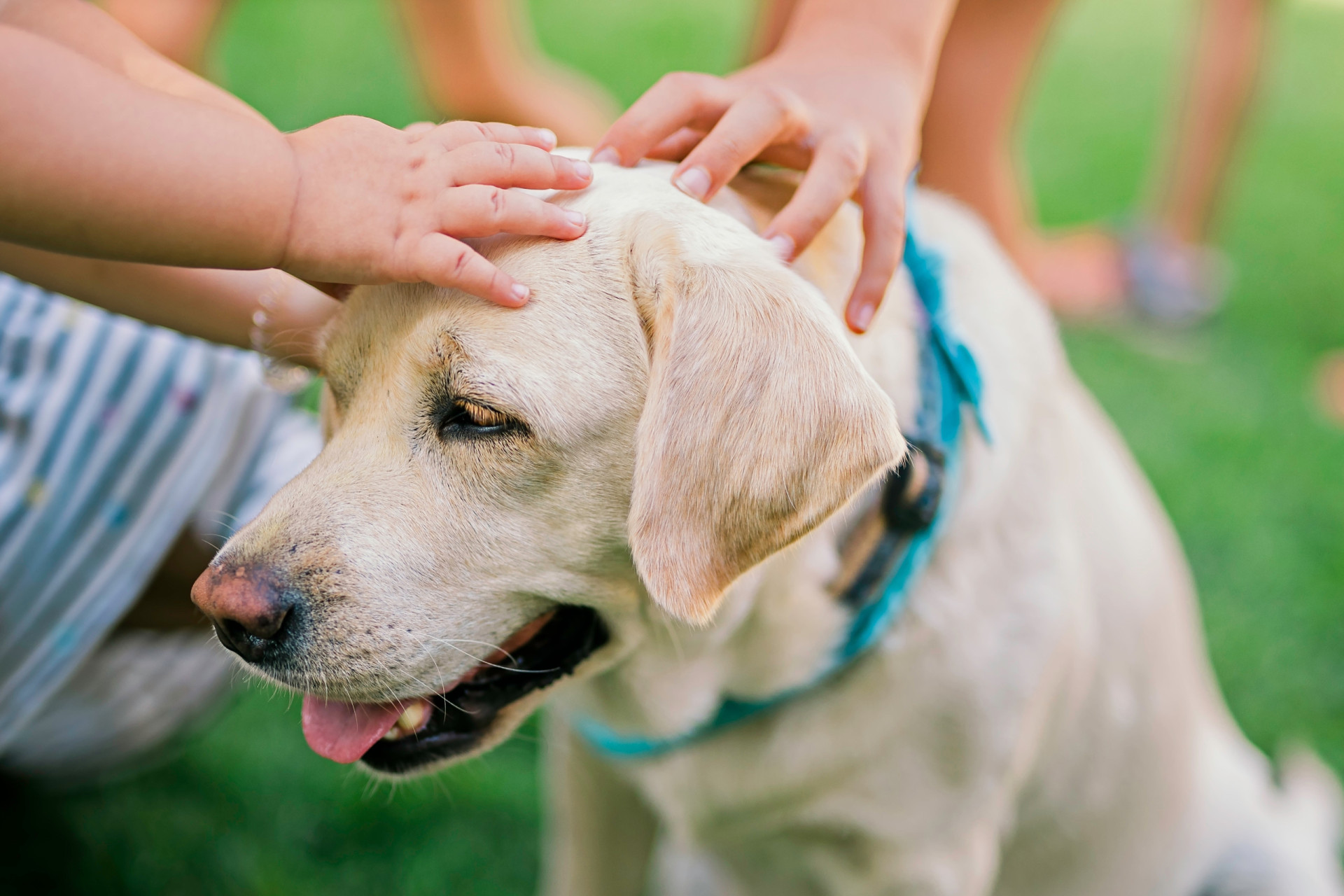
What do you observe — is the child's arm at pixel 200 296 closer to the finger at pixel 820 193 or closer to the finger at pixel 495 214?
the finger at pixel 495 214

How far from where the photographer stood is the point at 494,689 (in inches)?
65.1

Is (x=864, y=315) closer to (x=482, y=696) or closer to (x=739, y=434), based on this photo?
(x=739, y=434)

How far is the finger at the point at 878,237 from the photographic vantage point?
155cm

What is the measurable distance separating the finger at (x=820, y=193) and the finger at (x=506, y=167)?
295mm

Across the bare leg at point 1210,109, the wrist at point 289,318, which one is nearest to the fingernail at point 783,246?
the wrist at point 289,318

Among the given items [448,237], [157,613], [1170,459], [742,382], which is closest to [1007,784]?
[742,382]

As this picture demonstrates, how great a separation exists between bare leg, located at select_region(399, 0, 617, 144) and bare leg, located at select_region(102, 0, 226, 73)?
1.63 meters

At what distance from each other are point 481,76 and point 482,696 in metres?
4.24

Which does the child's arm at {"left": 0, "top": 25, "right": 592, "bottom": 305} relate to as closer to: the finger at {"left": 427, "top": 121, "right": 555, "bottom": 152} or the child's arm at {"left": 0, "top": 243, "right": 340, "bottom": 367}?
the finger at {"left": 427, "top": 121, "right": 555, "bottom": 152}

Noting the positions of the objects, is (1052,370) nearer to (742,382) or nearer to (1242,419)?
(742,382)

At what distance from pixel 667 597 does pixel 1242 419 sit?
3.87 m

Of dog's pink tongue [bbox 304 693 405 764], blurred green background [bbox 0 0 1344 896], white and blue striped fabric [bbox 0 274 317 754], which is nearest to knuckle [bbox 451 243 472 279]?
dog's pink tongue [bbox 304 693 405 764]

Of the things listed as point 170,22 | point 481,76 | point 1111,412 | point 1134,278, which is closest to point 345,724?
point 170,22

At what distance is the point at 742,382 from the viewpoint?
1317 millimetres
